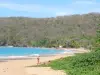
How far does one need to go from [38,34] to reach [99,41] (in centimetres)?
17274

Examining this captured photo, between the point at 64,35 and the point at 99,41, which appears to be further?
the point at 64,35

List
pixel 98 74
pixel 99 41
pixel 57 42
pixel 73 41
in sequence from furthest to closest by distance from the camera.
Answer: pixel 57 42, pixel 73 41, pixel 99 41, pixel 98 74

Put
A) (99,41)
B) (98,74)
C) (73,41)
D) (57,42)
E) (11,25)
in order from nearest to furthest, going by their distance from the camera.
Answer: (98,74) < (99,41) < (73,41) < (57,42) < (11,25)

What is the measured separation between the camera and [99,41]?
78.9 feet

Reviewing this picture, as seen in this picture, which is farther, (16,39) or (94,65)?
(16,39)

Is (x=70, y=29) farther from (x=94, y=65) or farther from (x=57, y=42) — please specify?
(x=94, y=65)

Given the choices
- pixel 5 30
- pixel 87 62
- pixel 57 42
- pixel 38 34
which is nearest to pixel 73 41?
pixel 57 42

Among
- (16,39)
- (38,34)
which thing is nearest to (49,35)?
(38,34)

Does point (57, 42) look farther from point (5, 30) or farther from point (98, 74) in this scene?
point (98, 74)

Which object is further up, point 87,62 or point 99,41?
point 99,41

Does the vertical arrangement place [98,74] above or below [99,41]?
below

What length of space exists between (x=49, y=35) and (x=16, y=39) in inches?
759

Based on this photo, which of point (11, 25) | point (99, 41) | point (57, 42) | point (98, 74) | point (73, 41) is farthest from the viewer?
point (11, 25)

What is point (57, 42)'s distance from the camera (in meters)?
188
